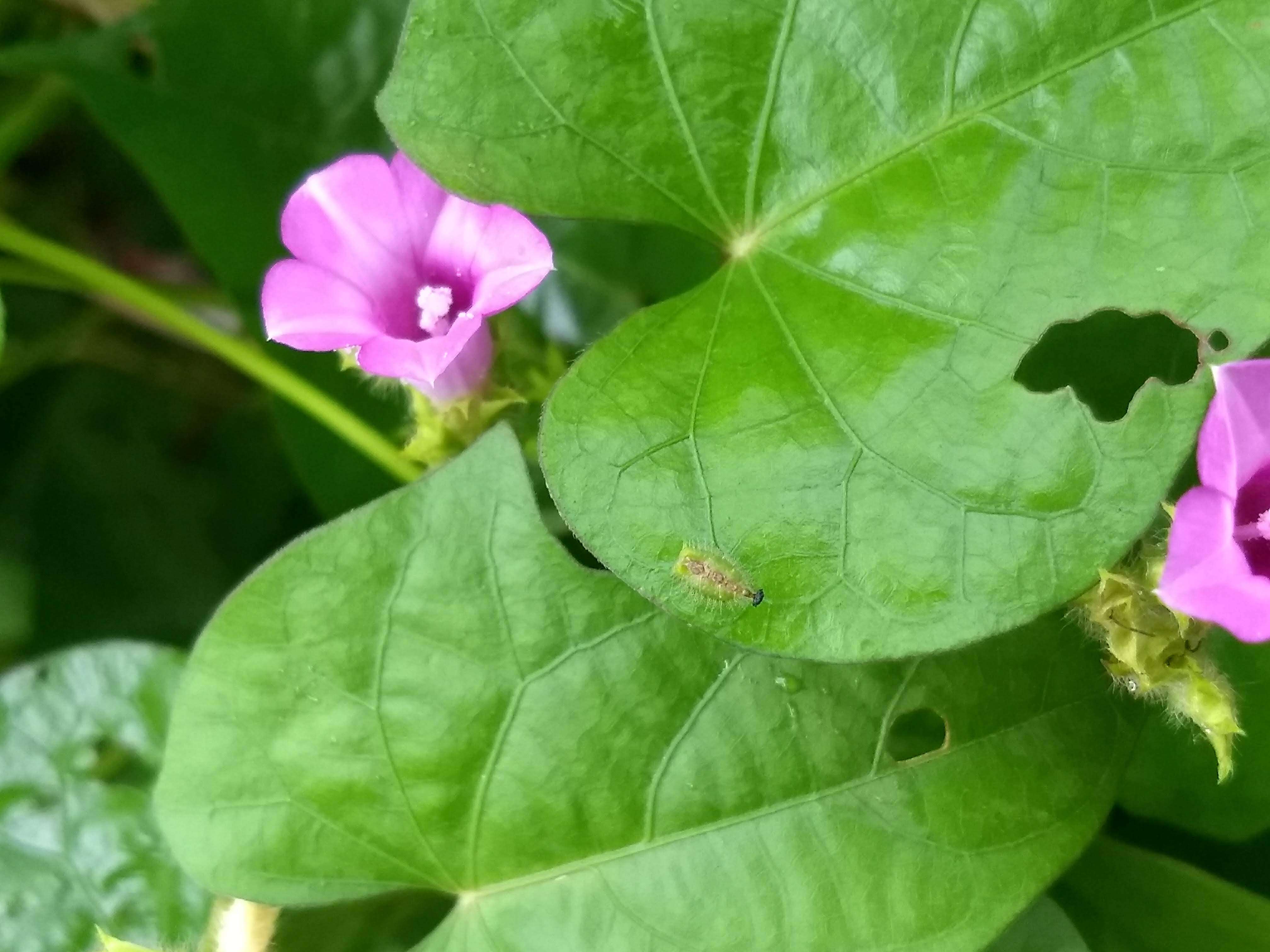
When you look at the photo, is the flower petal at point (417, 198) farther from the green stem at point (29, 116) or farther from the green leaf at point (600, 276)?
the green stem at point (29, 116)

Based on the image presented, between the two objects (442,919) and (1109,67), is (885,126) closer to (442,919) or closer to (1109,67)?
(1109,67)

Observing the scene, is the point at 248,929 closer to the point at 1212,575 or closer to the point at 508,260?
the point at 508,260

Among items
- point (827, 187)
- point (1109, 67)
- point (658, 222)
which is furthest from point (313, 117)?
point (1109, 67)

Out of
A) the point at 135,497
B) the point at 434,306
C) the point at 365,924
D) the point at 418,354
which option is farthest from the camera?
the point at 135,497

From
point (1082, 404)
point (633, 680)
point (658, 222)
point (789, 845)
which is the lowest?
point (789, 845)

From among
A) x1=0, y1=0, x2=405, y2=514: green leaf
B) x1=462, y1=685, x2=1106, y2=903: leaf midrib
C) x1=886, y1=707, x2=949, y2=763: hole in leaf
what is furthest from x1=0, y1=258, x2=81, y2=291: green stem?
x1=886, y1=707, x2=949, y2=763: hole in leaf

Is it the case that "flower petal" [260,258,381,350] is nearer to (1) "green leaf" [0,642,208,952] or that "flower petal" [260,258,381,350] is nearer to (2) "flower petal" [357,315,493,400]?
(2) "flower petal" [357,315,493,400]

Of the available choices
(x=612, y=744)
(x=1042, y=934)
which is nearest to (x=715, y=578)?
(x=612, y=744)
